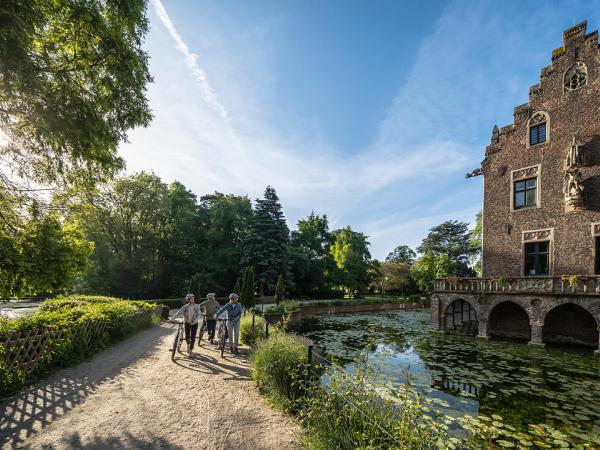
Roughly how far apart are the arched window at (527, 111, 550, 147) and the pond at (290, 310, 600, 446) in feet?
38.1

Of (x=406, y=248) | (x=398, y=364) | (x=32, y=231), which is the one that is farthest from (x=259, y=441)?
(x=406, y=248)

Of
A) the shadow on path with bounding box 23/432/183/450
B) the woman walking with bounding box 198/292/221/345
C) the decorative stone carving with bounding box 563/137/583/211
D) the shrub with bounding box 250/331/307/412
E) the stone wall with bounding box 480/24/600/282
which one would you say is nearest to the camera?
the shadow on path with bounding box 23/432/183/450

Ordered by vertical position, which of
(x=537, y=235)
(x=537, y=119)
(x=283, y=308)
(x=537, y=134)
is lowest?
(x=283, y=308)

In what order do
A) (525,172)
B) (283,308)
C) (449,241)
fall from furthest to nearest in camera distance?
(449,241) → (283,308) → (525,172)

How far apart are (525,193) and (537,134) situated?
355cm

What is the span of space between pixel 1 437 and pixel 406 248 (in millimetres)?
82878

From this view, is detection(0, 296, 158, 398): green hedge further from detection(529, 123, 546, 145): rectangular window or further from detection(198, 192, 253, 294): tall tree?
detection(529, 123, 546, 145): rectangular window

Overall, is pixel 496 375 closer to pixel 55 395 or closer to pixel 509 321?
pixel 509 321

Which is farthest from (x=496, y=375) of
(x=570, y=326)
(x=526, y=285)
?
(x=570, y=326)

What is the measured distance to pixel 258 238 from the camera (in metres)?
34.2

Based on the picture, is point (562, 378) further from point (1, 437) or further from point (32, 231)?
point (32, 231)

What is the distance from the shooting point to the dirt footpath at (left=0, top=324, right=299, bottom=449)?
4250 mm

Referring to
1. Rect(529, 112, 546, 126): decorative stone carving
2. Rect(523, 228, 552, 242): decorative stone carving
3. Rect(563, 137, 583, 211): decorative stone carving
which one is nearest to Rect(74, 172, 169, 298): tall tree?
Rect(523, 228, 552, 242): decorative stone carving

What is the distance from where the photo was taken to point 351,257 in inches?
1619
